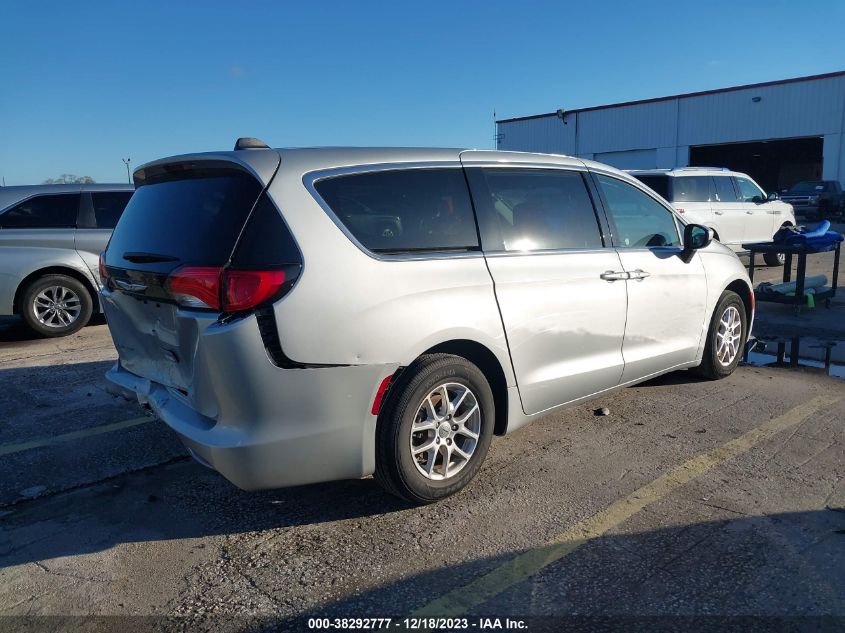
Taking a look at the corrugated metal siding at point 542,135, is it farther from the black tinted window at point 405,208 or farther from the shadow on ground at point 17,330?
the black tinted window at point 405,208

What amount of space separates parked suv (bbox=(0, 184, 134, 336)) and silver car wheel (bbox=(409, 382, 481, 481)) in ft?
21.0

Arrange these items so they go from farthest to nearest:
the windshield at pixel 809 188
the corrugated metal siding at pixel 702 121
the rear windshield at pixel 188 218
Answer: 1. the corrugated metal siding at pixel 702 121
2. the windshield at pixel 809 188
3. the rear windshield at pixel 188 218

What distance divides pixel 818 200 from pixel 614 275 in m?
27.2

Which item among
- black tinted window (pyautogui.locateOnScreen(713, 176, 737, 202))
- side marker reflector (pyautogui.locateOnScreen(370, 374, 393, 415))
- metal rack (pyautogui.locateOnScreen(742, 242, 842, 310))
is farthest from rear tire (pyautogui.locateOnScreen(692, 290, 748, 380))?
black tinted window (pyautogui.locateOnScreen(713, 176, 737, 202))

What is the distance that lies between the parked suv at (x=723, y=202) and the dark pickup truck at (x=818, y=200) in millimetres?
14168

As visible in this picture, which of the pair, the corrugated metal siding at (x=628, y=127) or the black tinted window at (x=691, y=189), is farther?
the corrugated metal siding at (x=628, y=127)

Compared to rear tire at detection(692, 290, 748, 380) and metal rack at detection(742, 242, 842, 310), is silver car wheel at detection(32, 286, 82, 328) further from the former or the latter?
metal rack at detection(742, 242, 842, 310)

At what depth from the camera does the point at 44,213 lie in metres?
8.16

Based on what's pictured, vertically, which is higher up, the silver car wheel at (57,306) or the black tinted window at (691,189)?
the black tinted window at (691,189)

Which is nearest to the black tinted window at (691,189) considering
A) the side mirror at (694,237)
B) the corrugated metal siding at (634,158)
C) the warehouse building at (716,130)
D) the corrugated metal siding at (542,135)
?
the side mirror at (694,237)

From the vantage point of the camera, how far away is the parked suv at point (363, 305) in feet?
9.39

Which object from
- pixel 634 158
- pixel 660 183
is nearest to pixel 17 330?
pixel 660 183

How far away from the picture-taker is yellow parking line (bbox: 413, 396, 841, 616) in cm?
265

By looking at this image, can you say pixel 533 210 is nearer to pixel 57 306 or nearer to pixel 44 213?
pixel 57 306
